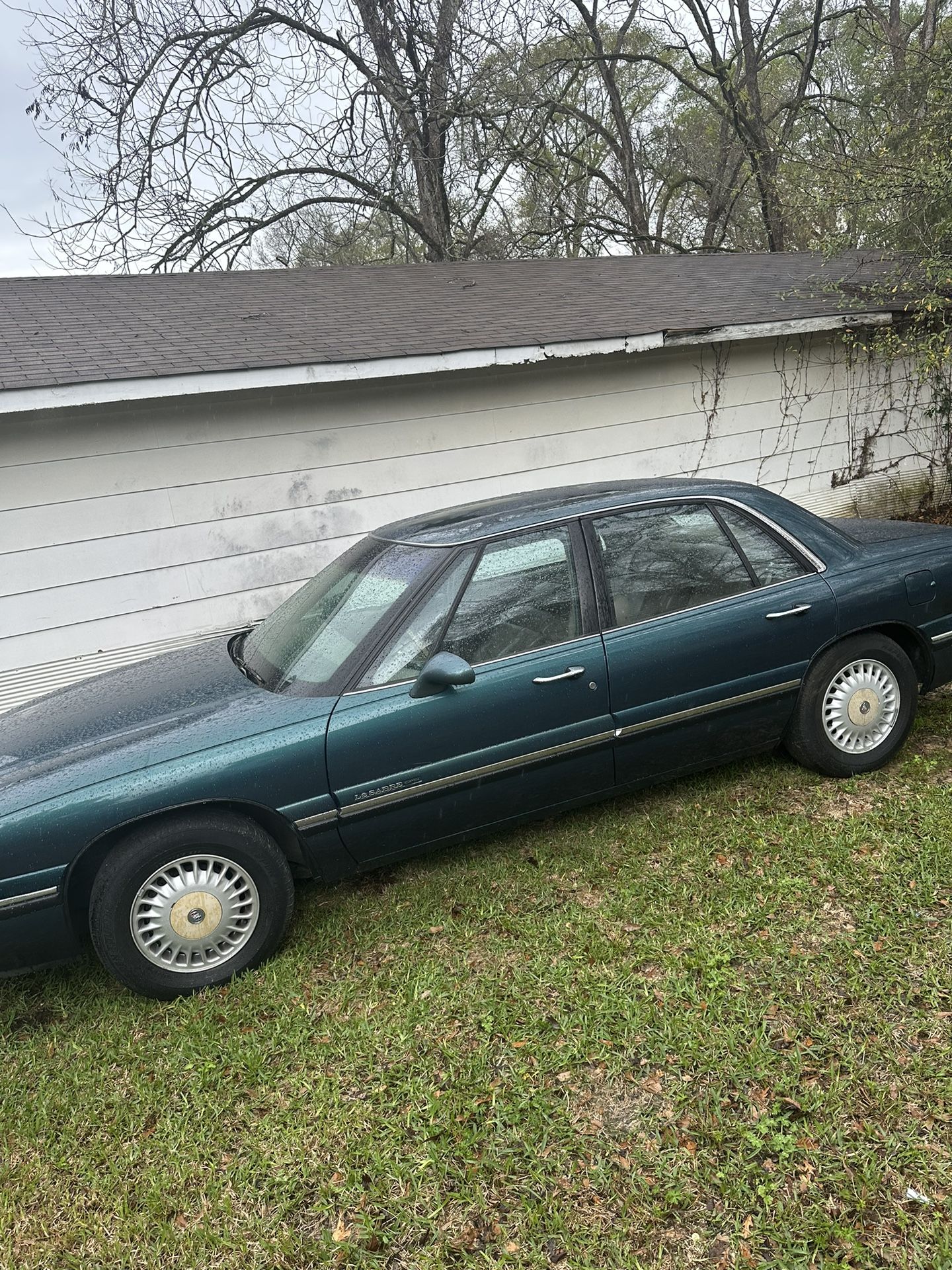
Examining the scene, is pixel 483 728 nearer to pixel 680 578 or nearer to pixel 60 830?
pixel 680 578

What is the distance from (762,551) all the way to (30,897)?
3278 millimetres

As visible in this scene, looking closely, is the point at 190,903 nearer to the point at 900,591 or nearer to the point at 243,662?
the point at 243,662

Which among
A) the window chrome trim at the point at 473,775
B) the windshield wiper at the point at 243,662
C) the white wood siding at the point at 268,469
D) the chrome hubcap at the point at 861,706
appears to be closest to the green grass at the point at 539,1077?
the chrome hubcap at the point at 861,706

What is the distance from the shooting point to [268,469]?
256 inches

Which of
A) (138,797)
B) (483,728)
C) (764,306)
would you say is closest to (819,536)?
(483,728)

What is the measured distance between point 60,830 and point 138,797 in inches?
10.3

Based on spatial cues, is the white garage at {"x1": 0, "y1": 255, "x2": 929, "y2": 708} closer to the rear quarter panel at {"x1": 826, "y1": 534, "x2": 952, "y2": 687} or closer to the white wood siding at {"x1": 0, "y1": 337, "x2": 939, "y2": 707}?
the white wood siding at {"x1": 0, "y1": 337, "x2": 939, "y2": 707}

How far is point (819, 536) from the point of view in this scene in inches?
162

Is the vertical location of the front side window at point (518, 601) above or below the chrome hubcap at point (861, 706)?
above

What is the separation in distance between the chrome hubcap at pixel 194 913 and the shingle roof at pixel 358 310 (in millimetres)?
3615

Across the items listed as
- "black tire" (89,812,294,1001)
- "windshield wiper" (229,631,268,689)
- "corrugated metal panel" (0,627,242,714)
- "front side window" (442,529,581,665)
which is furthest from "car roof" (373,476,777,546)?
"corrugated metal panel" (0,627,242,714)

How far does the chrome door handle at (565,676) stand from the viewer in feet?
11.5

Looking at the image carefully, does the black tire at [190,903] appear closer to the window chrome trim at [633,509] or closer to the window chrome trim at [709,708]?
the window chrome trim at [633,509]

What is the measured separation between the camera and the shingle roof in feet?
19.9
